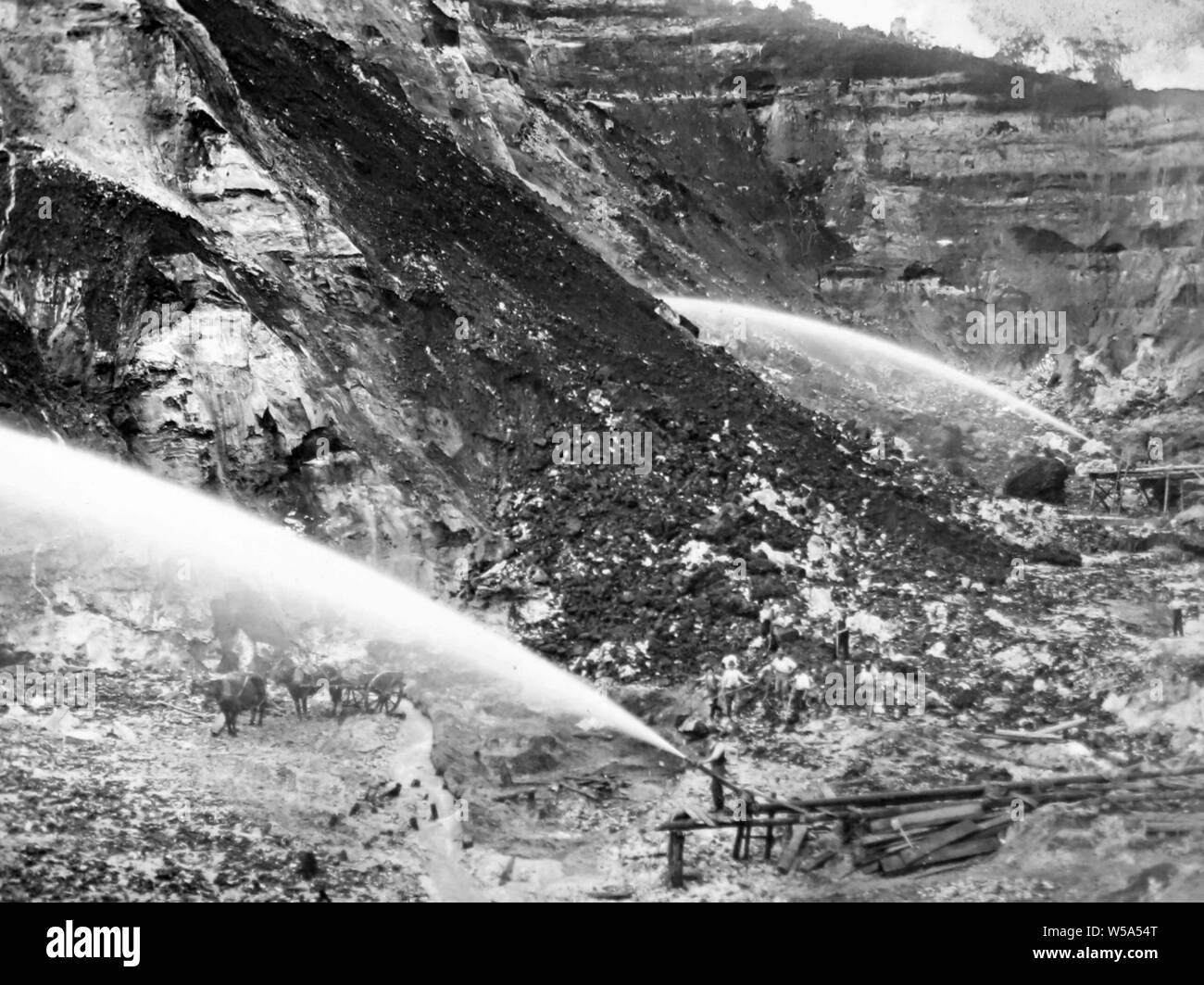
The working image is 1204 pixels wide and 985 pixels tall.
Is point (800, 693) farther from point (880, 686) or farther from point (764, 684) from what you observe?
point (880, 686)

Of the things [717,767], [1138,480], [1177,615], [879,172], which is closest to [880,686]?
[717,767]

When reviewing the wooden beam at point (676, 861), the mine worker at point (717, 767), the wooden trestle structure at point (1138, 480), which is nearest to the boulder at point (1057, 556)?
the wooden trestle structure at point (1138, 480)

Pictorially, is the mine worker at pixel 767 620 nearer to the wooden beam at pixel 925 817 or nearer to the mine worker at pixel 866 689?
the mine worker at pixel 866 689

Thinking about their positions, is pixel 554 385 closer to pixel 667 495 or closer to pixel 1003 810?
pixel 667 495

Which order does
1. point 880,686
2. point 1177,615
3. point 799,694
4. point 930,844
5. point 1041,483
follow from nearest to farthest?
point 930,844
point 799,694
point 880,686
point 1177,615
point 1041,483

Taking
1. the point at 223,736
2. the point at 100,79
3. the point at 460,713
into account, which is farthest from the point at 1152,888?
the point at 100,79

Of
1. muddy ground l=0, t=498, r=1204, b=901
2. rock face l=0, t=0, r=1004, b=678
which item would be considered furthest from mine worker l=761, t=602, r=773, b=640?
muddy ground l=0, t=498, r=1204, b=901
